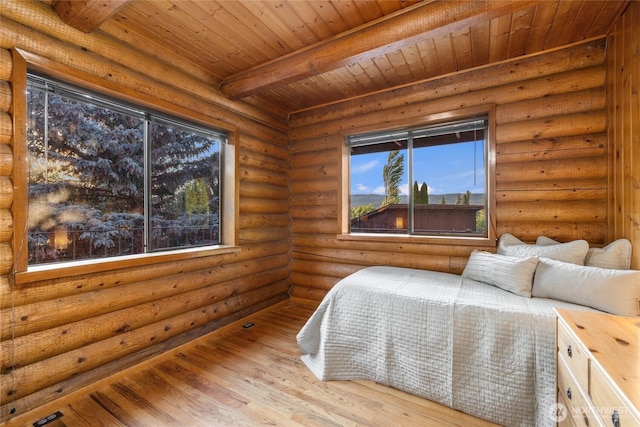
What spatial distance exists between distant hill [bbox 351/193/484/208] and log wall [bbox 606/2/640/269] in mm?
976

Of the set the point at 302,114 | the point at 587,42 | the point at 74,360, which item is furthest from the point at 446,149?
the point at 74,360

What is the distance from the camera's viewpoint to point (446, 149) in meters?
3.01

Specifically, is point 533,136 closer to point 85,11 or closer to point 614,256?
point 614,256

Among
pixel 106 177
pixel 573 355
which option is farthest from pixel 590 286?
pixel 106 177

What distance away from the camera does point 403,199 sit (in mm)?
3232

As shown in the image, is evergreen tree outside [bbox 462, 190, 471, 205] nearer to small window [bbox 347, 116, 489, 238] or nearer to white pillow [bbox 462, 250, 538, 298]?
small window [bbox 347, 116, 489, 238]

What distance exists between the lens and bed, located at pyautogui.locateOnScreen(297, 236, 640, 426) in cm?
157

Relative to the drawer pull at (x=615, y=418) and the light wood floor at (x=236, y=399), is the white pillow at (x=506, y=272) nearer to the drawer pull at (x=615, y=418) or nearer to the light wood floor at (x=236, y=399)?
the light wood floor at (x=236, y=399)

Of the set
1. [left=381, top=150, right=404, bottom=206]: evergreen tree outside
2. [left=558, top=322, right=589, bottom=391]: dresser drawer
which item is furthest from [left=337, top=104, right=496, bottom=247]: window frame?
[left=558, top=322, right=589, bottom=391]: dresser drawer

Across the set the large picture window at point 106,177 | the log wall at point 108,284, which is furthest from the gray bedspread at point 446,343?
the large picture window at point 106,177

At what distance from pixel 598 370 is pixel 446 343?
93cm

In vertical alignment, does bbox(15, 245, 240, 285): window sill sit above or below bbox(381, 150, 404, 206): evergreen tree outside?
below

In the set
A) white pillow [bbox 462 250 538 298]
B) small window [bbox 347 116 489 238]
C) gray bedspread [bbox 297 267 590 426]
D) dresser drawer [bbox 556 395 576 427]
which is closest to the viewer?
dresser drawer [bbox 556 395 576 427]

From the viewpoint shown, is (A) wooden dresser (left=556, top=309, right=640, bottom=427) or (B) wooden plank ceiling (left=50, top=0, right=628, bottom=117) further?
(B) wooden plank ceiling (left=50, top=0, right=628, bottom=117)
